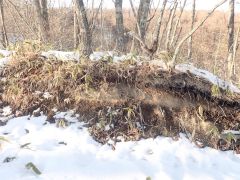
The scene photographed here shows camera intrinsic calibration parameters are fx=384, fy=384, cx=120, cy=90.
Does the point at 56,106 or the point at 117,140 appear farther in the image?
the point at 56,106

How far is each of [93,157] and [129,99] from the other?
2.20 ft

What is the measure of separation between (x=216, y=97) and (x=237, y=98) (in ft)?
0.64

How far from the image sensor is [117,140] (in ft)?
9.95

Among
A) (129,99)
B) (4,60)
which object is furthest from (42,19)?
(129,99)

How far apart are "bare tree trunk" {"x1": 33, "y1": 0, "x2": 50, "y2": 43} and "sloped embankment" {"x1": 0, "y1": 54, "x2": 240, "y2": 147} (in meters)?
2.51

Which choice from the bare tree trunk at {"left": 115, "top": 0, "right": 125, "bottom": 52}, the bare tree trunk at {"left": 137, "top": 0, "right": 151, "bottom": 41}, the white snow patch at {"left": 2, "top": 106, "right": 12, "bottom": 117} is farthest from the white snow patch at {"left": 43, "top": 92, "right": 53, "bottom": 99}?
the bare tree trunk at {"left": 115, "top": 0, "right": 125, "bottom": 52}

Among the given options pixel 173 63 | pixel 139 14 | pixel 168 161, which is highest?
pixel 139 14

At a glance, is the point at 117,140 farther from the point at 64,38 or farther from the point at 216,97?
the point at 64,38

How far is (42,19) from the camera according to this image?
6527mm

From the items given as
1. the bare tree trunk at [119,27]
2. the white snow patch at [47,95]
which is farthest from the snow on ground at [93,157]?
the bare tree trunk at [119,27]

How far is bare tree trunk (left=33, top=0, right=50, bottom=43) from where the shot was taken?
6.02 meters

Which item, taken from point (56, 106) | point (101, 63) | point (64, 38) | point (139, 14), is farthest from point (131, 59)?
point (64, 38)

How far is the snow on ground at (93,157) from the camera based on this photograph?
2.61 meters

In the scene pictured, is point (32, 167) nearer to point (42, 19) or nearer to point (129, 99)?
point (129, 99)
